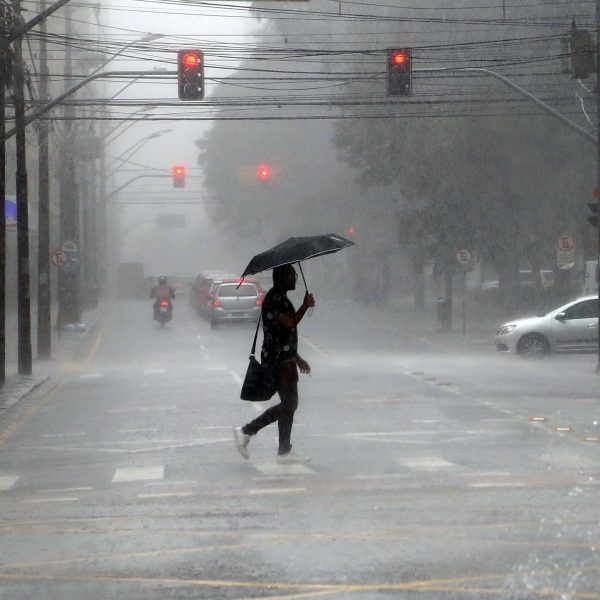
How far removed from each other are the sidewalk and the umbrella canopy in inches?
296

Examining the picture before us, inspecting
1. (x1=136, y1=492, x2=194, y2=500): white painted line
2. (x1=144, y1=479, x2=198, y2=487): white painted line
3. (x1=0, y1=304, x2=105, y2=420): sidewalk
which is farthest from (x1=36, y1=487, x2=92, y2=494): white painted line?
(x1=0, y1=304, x2=105, y2=420): sidewalk

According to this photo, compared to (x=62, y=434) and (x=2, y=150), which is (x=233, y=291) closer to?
(x=2, y=150)

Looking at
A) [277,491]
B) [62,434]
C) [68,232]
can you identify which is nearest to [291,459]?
[277,491]

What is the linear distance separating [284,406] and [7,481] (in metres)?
→ 2.57

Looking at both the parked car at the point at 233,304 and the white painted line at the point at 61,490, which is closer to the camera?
the white painted line at the point at 61,490

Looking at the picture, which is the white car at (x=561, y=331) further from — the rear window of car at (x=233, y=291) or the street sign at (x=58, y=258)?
the rear window of car at (x=233, y=291)

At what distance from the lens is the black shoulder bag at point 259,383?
13078 mm

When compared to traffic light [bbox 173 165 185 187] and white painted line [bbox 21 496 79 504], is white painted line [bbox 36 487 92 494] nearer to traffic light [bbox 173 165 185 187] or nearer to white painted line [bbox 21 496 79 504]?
white painted line [bbox 21 496 79 504]

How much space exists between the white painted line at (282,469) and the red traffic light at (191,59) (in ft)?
48.0

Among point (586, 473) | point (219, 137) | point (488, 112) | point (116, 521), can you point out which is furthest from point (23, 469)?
point (219, 137)

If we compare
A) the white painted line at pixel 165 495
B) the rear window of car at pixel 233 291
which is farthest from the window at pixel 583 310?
the white painted line at pixel 165 495

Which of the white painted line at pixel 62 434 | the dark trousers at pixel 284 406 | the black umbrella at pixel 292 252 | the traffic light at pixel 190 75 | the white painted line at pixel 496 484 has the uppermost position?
the traffic light at pixel 190 75

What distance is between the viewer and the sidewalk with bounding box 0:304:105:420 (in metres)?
23.1

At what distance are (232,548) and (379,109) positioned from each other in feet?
138
